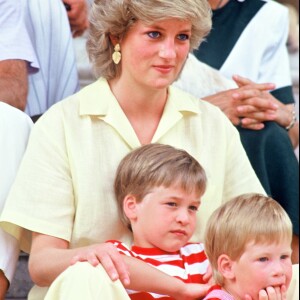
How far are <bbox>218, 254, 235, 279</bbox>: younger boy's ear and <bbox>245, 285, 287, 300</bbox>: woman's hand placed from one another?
0.08m

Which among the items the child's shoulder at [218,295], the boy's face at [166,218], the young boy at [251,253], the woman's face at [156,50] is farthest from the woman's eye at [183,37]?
the child's shoulder at [218,295]

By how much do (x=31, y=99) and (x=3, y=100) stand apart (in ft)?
1.38

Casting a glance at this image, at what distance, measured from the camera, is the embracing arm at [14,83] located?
3771 millimetres

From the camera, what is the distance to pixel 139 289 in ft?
10.2

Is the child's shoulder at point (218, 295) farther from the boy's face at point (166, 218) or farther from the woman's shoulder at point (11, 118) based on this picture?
the woman's shoulder at point (11, 118)

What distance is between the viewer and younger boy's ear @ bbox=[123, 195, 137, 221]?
327 cm

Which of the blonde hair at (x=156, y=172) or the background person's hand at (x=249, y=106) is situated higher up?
the background person's hand at (x=249, y=106)

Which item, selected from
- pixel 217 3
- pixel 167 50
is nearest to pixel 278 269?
pixel 167 50

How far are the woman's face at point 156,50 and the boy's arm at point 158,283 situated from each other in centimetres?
62

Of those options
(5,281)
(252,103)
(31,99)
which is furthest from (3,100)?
(252,103)

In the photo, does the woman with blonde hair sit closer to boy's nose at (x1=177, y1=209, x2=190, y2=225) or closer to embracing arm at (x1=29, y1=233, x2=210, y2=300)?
embracing arm at (x1=29, y1=233, x2=210, y2=300)

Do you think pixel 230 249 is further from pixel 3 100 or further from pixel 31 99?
pixel 31 99

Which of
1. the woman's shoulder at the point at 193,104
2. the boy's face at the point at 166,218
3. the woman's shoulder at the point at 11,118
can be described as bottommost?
the boy's face at the point at 166,218

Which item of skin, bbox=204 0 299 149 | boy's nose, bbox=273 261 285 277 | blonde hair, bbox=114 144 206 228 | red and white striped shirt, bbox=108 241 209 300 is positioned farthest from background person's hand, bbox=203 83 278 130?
boy's nose, bbox=273 261 285 277
